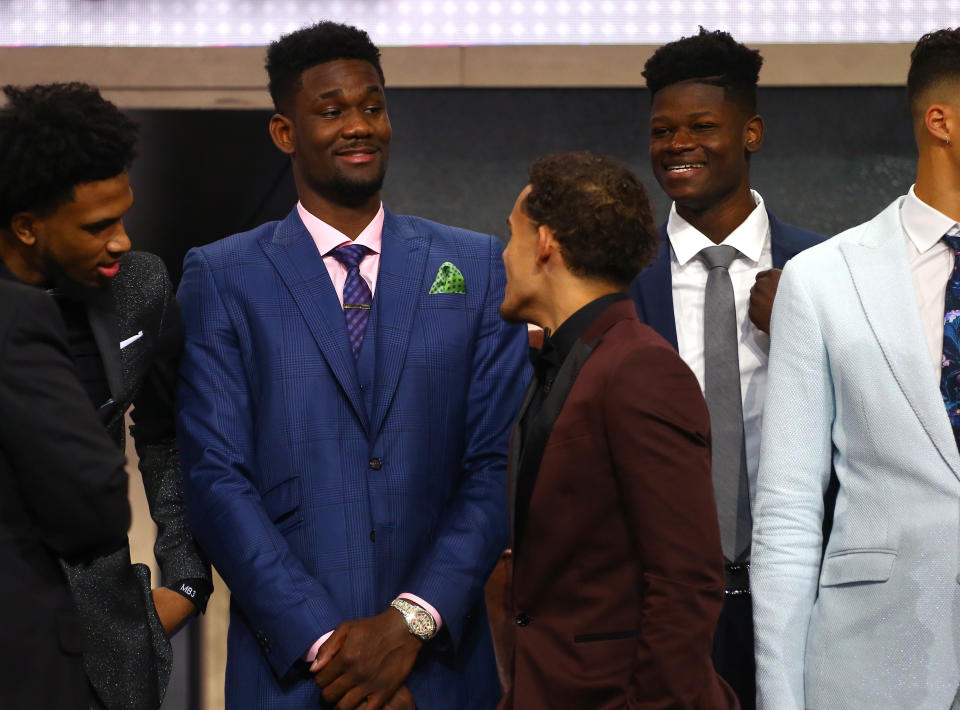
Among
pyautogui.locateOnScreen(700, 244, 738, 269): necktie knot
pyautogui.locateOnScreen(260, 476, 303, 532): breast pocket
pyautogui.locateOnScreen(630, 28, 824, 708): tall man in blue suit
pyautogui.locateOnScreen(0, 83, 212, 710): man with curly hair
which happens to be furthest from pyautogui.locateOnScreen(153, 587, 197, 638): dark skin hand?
pyautogui.locateOnScreen(700, 244, 738, 269): necktie knot

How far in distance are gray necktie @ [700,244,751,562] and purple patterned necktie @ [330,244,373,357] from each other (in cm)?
74

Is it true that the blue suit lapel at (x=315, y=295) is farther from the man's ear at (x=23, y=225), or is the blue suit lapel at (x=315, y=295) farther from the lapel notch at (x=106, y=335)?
the man's ear at (x=23, y=225)

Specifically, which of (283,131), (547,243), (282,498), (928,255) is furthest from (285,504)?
(928,255)

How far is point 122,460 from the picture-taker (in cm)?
181

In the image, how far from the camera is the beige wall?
383 cm

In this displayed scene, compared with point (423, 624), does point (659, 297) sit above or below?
above

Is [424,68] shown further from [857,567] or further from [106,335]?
[857,567]

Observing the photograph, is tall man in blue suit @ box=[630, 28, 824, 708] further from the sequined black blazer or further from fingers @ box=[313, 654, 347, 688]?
the sequined black blazer

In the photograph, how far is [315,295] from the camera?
240 cm

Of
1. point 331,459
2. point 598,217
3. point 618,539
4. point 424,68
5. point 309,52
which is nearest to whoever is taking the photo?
point 618,539

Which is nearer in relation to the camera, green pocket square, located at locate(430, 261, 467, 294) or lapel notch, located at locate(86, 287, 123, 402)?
lapel notch, located at locate(86, 287, 123, 402)

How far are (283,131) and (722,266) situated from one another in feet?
3.31

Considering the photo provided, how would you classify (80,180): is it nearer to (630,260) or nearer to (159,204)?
(630,260)

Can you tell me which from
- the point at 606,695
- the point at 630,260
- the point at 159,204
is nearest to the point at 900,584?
the point at 606,695
